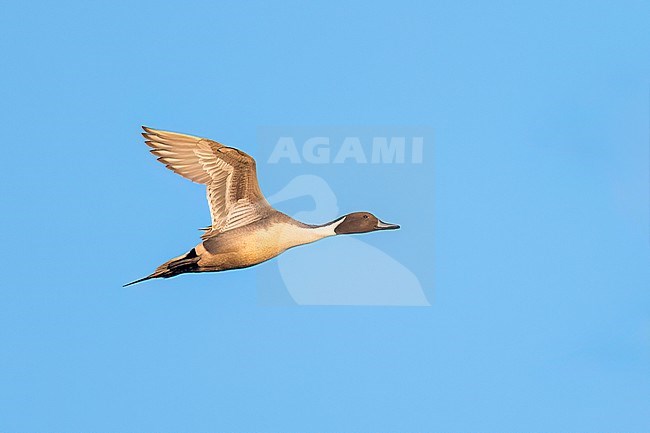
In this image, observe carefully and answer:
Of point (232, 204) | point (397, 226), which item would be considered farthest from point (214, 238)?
point (397, 226)

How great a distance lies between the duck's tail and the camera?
19438mm

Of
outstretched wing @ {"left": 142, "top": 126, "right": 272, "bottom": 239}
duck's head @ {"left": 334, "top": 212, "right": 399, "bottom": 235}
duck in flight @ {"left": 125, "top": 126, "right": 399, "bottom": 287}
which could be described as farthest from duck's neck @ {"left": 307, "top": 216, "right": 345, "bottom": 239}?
outstretched wing @ {"left": 142, "top": 126, "right": 272, "bottom": 239}

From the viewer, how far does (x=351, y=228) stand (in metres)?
20.2

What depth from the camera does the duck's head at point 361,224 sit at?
20141 millimetres

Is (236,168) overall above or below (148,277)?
above

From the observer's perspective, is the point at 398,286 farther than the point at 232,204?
Yes

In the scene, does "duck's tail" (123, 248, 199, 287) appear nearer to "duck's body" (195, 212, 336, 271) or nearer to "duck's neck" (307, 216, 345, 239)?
"duck's body" (195, 212, 336, 271)

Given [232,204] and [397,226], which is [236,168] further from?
[397,226]

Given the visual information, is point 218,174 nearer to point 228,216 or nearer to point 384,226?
point 228,216

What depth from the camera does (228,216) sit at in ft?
64.8

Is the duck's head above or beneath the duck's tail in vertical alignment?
above

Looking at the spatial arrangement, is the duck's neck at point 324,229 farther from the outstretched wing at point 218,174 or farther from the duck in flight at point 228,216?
the outstretched wing at point 218,174

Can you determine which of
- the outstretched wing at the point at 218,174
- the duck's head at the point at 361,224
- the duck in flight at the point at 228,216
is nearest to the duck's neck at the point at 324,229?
the duck in flight at the point at 228,216

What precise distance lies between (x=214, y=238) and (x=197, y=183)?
2.23 ft
